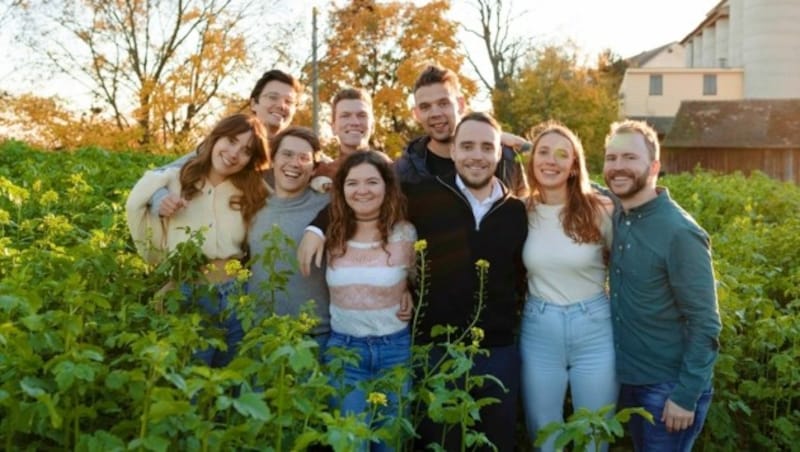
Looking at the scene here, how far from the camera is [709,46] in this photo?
70.3 metres

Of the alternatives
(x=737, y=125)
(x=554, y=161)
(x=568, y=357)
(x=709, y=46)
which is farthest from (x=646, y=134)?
(x=709, y=46)

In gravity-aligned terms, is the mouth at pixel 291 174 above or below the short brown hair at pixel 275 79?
below

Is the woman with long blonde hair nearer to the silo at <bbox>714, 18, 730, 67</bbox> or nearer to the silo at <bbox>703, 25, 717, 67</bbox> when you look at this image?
the silo at <bbox>714, 18, 730, 67</bbox>

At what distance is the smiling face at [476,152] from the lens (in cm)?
429

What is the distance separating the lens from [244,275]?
355 cm

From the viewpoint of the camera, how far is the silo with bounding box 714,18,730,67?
216 feet

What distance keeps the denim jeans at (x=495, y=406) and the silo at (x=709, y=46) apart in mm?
68836

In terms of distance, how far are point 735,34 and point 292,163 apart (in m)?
65.1

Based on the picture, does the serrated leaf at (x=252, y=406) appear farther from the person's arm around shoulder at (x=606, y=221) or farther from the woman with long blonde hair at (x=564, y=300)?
the person's arm around shoulder at (x=606, y=221)

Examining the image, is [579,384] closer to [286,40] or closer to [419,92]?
[419,92]

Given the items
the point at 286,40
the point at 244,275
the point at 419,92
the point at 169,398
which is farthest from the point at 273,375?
the point at 286,40

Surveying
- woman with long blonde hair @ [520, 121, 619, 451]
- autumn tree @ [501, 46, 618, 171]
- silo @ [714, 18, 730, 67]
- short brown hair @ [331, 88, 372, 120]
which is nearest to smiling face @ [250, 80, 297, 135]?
short brown hair @ [331, 88, 372, 120]

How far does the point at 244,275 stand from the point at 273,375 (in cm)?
76

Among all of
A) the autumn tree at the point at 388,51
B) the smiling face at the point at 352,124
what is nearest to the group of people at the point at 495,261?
the smiling face at the point at 352,124
